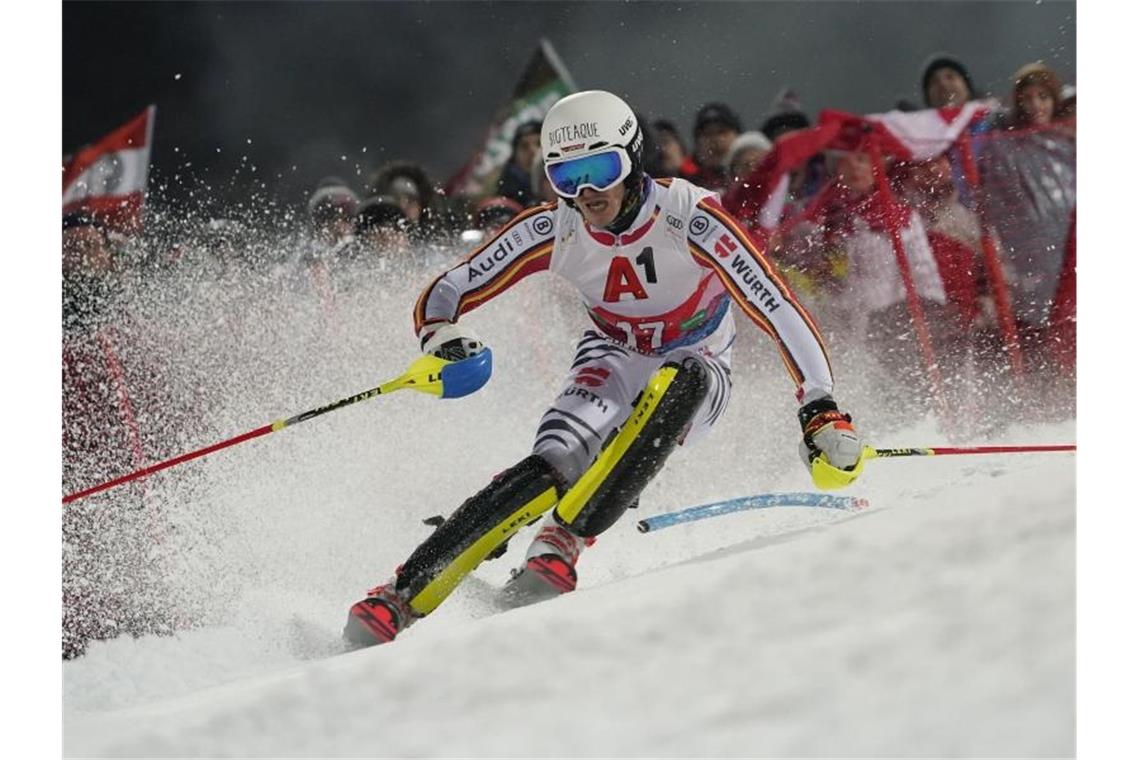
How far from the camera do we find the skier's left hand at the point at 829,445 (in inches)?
103

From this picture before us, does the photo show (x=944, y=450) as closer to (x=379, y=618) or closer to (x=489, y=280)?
(x=489, y=280)

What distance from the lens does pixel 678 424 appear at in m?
2.75

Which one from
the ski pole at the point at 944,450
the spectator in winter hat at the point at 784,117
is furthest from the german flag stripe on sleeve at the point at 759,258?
the spectator in winter hat at the point at 784,117

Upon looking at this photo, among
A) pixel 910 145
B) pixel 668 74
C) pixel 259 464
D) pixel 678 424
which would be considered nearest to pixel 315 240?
pixel 259 464

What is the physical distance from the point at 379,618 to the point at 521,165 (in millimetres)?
1137

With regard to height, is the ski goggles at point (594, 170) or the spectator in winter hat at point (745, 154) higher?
the spectator in winter hat at point (745, 154)

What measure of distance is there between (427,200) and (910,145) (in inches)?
48.8

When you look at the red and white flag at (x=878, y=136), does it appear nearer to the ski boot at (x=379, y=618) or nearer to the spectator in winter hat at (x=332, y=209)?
the spectator in winter hat at (x=332, y=209)

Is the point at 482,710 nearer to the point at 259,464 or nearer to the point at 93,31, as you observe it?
the point at 259,464

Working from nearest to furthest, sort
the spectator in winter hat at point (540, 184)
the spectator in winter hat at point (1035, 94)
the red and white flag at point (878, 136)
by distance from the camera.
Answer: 1. the spectator in winter hat at point (540, 184)
2. the spectator in winter hat at point (1035, 94)
3. the red and white flag at point (878, 136)

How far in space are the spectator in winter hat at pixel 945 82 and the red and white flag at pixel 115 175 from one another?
1925mm

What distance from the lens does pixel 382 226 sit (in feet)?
11.5

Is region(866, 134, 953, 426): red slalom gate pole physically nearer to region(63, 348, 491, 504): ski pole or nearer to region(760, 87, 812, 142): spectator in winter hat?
region(760, 87, 812, 142): spectator in winter hat

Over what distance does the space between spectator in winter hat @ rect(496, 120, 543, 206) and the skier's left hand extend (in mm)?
874
